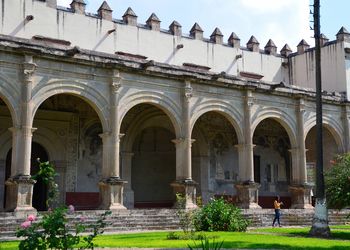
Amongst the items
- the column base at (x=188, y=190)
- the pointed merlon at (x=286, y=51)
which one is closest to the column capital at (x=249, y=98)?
the column base at (x=188, y=190)

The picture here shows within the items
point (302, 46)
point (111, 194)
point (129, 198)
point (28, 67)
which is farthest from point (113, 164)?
point (302, 46)

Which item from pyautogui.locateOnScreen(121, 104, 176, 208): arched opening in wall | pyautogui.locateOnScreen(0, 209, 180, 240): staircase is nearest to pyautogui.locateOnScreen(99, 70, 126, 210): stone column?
pyautogui.locateOnScreen(0, 209, 180, 240): staircase

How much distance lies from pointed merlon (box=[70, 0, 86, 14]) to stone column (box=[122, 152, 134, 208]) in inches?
260

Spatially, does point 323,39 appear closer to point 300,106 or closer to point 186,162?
point 300,106

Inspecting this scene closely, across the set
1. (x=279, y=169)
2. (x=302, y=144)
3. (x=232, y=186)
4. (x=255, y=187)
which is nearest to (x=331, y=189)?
(x=255, y=187)

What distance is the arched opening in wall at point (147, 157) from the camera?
23.0 m

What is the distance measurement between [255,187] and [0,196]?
10188 mm

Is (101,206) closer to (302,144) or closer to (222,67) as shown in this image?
(302,144)

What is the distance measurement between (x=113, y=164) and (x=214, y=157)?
813 centimetres

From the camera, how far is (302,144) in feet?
78.8

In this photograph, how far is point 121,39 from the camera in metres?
24.1

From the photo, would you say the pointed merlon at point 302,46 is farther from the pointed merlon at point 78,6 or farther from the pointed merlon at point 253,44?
the pointed merlon at point 78,6

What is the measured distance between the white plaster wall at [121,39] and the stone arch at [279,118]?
5052 mm

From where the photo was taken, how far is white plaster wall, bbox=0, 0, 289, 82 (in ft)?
70.7
